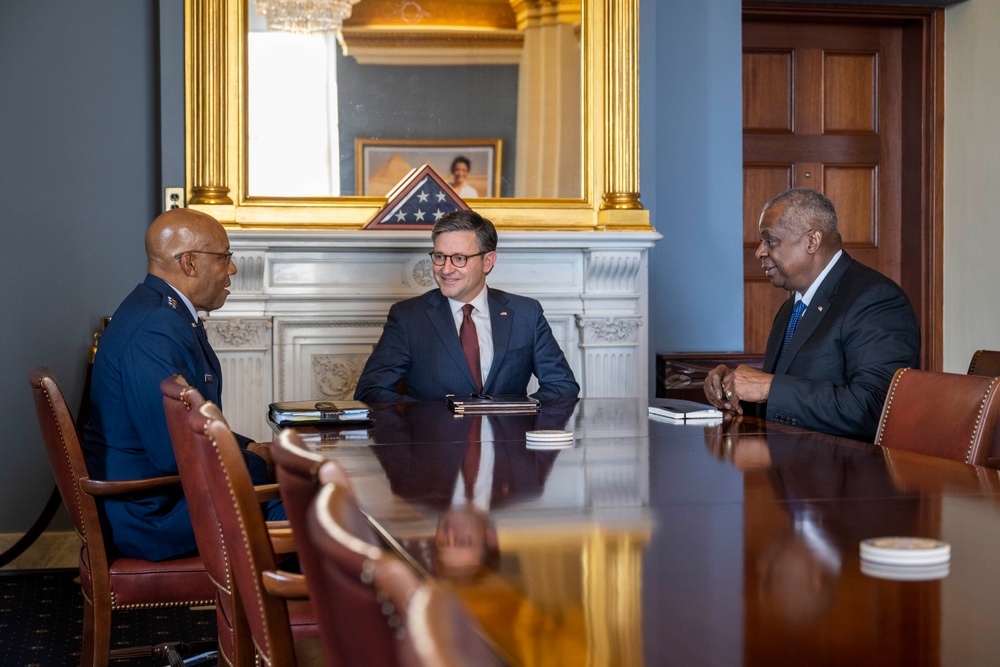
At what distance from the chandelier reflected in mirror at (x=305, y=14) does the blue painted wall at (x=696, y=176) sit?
147 cm

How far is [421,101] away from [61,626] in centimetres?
260

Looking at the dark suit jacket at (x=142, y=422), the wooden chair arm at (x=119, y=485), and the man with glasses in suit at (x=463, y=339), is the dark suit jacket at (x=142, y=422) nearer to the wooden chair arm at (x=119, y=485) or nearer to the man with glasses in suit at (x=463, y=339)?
the wooden chair arm at (x=119, y=485)

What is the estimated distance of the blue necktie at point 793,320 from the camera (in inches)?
141

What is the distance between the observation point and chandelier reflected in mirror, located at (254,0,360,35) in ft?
15.4

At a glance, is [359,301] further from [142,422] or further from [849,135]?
[849,135]

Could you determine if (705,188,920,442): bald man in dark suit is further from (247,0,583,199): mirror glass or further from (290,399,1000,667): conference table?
(247,0,583,199): mirror glass

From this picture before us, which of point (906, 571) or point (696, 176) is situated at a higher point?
point (696, 176)

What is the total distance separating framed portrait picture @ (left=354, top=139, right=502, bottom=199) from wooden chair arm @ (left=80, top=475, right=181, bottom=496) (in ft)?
7.46

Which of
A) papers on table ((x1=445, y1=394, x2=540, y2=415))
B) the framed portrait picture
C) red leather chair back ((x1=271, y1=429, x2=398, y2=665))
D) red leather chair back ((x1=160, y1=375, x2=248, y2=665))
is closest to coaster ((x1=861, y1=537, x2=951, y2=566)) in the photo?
red leather chair back ((x1=271, y1=429, x2=398, y2=665))

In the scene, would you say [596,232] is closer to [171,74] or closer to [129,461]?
[171,74]

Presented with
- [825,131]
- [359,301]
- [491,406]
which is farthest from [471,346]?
[825,131]

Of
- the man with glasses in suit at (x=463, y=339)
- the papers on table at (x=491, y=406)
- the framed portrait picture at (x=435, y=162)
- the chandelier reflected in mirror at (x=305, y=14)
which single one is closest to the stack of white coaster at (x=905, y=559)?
the papers on table at (x=491, y=406)

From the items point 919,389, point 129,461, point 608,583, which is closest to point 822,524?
point 608,583

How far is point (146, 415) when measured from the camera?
279 centimetres
